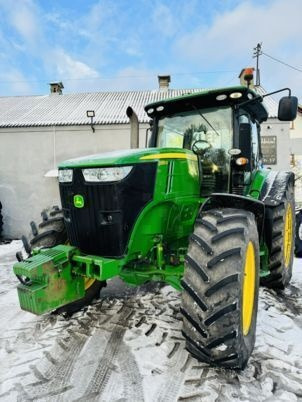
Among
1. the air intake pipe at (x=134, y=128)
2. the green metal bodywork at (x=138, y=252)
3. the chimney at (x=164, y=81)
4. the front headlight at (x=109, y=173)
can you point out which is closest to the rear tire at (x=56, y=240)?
the green metal bodywork at (x=138, y=252)

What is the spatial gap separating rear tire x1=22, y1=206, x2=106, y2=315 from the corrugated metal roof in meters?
7.84

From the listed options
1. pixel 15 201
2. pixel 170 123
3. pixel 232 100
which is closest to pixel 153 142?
pixel 170 123

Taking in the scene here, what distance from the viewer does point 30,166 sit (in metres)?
11.5

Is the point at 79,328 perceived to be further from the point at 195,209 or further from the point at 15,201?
the point at 15,201

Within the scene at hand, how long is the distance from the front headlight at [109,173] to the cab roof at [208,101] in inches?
53.3

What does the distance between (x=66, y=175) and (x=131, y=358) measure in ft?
5.41

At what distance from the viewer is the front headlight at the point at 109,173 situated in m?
2.80

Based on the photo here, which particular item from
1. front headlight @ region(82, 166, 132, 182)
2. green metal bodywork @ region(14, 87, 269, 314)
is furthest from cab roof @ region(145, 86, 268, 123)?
front headlight @ region(82, 166, 132, 182)

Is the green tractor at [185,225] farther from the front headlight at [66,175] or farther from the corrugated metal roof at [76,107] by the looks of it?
the corrugated metal roof at [76,107]

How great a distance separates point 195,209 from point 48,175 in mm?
8232

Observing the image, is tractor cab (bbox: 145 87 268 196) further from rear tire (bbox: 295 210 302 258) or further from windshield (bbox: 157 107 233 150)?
rear tire (bbox: 295 210 302 258)

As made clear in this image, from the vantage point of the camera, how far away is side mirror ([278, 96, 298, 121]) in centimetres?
329

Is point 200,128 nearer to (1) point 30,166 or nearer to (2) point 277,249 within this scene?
(2) point 277,249

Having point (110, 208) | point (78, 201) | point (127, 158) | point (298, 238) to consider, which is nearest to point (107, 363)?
point (110, 208)
